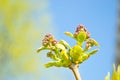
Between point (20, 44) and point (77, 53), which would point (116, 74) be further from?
point (20, 44)

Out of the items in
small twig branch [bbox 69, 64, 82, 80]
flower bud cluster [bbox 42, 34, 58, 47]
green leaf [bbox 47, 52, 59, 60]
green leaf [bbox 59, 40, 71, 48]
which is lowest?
small twig branch [bbox 69, 64, 82, 80]

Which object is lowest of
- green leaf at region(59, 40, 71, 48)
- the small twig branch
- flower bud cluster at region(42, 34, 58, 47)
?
the small twig branch

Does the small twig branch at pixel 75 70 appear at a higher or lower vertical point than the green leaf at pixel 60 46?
lower

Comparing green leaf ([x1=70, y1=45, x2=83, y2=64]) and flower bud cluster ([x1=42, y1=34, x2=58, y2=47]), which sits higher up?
flower bud cluster ([x1=42, y1=34, x2=58, y2=47])

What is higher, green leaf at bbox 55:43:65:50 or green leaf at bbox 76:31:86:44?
green leaf at bbox 76:31:86:44

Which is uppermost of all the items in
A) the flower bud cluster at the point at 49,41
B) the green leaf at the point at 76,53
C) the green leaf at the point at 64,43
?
the green leaf at the point at 64,43

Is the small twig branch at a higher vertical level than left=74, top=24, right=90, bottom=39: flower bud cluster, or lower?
lower

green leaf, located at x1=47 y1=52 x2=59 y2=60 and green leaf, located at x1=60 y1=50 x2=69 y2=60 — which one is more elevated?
green leaf, located at x1=47 y1=52 x2=59 y2=60

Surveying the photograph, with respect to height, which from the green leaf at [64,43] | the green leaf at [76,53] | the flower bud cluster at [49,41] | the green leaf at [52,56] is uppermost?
the green leaf at [64,43]

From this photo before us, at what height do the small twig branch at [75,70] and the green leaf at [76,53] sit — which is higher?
A: the green leaf at [76,53]

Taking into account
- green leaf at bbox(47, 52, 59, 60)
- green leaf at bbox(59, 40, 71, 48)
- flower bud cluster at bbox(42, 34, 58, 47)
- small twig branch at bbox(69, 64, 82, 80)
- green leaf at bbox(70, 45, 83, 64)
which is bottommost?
small twig branch at bbox(69, 64, 82, 80)
